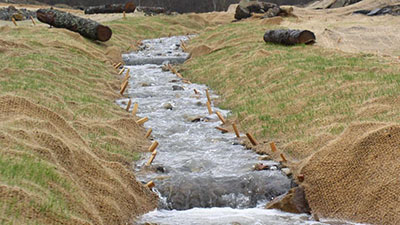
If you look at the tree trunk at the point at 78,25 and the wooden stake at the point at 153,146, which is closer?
the wooden stake at the point at 153,146

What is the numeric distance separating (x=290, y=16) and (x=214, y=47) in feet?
27.1

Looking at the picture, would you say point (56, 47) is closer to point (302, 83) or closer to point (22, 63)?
point (22, 63)

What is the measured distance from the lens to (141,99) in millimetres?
13609

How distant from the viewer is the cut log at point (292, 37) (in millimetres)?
16750

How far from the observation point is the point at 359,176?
6.66 meters

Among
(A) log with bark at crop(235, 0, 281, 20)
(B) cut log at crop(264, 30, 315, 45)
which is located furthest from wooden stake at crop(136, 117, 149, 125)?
(A) log with bark at crop(235, 0, 281, 20)

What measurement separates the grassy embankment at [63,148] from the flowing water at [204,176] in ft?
1.14

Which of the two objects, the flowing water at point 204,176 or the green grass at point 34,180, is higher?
the green grass at point 34,180

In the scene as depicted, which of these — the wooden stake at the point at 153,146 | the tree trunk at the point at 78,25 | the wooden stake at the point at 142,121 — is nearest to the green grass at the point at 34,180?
the wooden stake at the point at 153,146

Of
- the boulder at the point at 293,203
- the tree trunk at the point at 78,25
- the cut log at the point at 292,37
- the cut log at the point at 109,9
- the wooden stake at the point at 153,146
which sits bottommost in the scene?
the cut log at the point at 109,9

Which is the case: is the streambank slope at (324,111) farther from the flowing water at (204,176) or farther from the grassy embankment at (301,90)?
the flowing water at (204,176)

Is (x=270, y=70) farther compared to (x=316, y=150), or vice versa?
(x=270, y=70)

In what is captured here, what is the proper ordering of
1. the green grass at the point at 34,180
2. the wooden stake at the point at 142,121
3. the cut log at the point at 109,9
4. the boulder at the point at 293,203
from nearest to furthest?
the green grass at the point at 34,180
the boulder at the point at 293,203
the wooden stake at the point at 142,121
the cut log at the point at 109,9

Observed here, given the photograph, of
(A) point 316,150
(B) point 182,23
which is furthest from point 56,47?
(B) point 182,23
